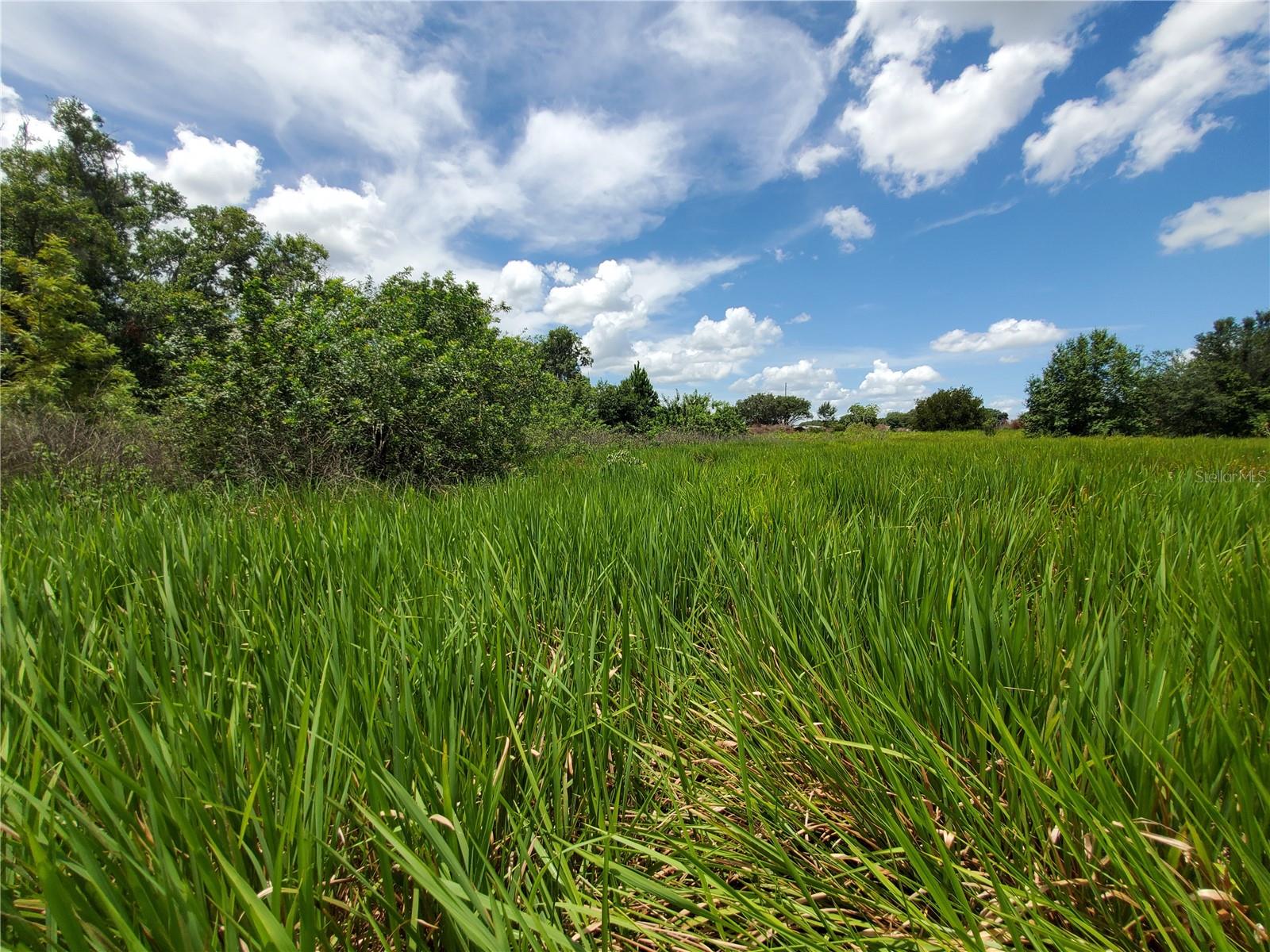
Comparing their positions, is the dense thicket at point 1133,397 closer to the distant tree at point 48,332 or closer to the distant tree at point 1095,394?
the distant tree at point 1095,394

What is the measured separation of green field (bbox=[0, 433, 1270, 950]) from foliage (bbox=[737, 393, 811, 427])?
6414 centimetres

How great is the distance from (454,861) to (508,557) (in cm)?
118

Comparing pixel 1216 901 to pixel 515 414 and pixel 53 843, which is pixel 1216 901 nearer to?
pixel 53 843

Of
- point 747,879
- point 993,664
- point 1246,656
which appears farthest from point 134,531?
point 1246,656

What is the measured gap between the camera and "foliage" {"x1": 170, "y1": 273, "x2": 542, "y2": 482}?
171 inches

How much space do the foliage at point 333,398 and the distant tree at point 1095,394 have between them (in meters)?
27.2

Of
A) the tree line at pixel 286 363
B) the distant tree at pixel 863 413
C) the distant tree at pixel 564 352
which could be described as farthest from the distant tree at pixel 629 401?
the distant tree at pixel 863 413

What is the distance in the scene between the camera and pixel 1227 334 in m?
33.1

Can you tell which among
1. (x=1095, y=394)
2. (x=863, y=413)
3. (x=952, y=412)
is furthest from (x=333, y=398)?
(x=863, y=413)

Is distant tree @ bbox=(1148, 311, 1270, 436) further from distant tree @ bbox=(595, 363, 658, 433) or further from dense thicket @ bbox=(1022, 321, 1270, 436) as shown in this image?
distant tree @ bbox=(595, 363, 658, 433)

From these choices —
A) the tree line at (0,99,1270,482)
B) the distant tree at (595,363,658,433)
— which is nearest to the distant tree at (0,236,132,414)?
the tree line at (0,99,1270,482)

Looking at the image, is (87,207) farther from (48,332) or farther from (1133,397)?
(1133,397)

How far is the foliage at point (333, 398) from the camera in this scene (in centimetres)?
434

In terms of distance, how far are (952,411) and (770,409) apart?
2942 cm
